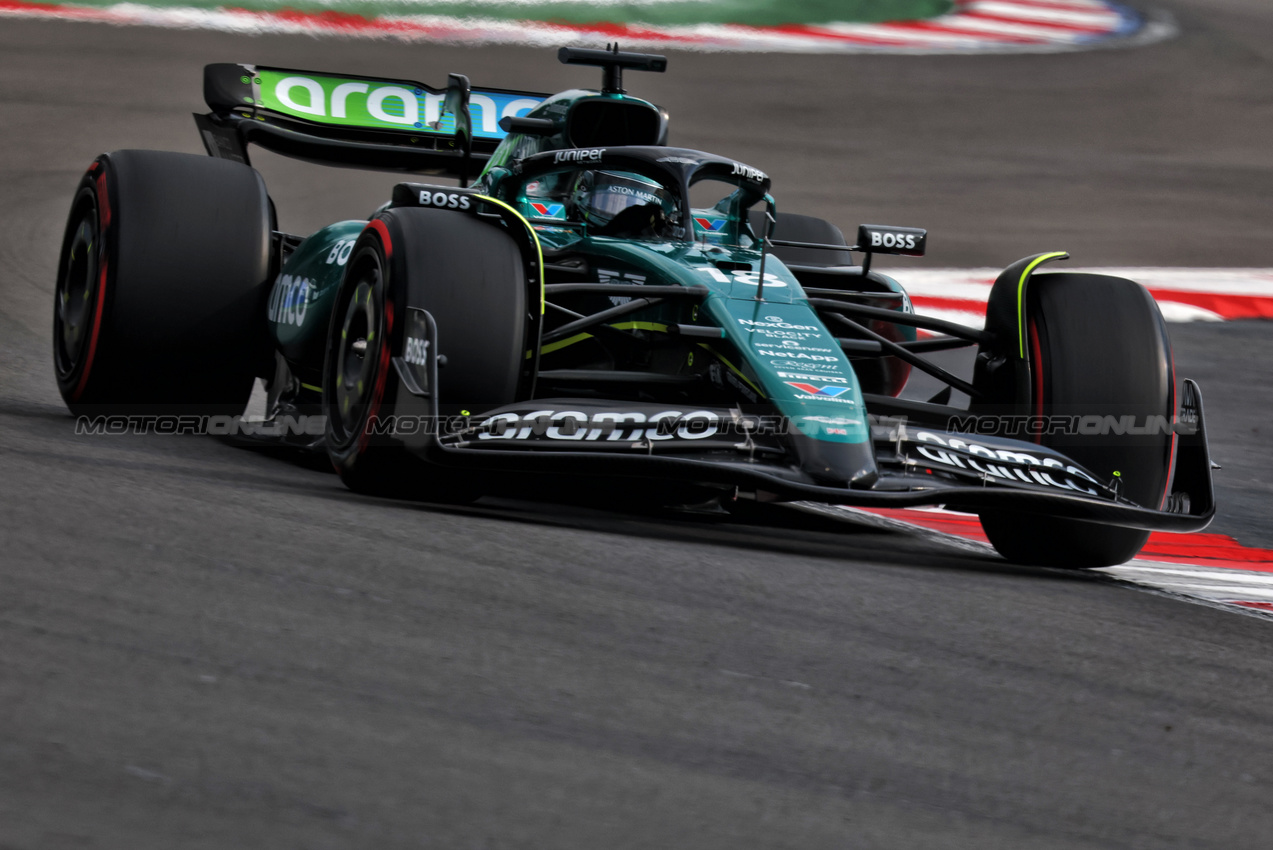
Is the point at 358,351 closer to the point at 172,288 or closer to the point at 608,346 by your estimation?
the point at 608,346

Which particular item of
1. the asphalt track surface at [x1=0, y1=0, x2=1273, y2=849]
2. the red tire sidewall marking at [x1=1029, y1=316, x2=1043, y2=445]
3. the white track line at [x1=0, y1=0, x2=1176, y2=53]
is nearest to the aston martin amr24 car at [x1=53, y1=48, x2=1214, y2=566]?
the red tire sidewall marking at [x1=1029, y1=316, x2=1043, y2=445]

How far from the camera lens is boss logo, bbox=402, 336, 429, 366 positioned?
459cm

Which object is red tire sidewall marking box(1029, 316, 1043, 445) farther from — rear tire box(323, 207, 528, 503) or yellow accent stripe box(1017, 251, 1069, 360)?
rear tire box(323, 207, 528, 503)

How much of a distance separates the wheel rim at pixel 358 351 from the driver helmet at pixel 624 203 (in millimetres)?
1068

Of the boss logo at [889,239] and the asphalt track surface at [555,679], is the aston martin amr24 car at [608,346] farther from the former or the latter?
the asphalt track surface at [555,679]

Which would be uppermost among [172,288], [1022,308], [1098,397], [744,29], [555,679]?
[744,29]

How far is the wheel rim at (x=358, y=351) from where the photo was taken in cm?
490

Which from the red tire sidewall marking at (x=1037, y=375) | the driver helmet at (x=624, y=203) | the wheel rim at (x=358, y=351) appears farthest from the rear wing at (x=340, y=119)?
the red tire sidewall marking at (x=1037, y=375)

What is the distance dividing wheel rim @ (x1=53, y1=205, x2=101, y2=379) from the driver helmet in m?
1.83

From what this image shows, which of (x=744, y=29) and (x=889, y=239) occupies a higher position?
(x=744, y=29)

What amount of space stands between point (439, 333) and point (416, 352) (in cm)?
9

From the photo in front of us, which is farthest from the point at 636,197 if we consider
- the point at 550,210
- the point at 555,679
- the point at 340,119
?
the point at 555,679

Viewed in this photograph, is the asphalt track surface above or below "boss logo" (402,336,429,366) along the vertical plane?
below

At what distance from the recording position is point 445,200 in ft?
16.4
